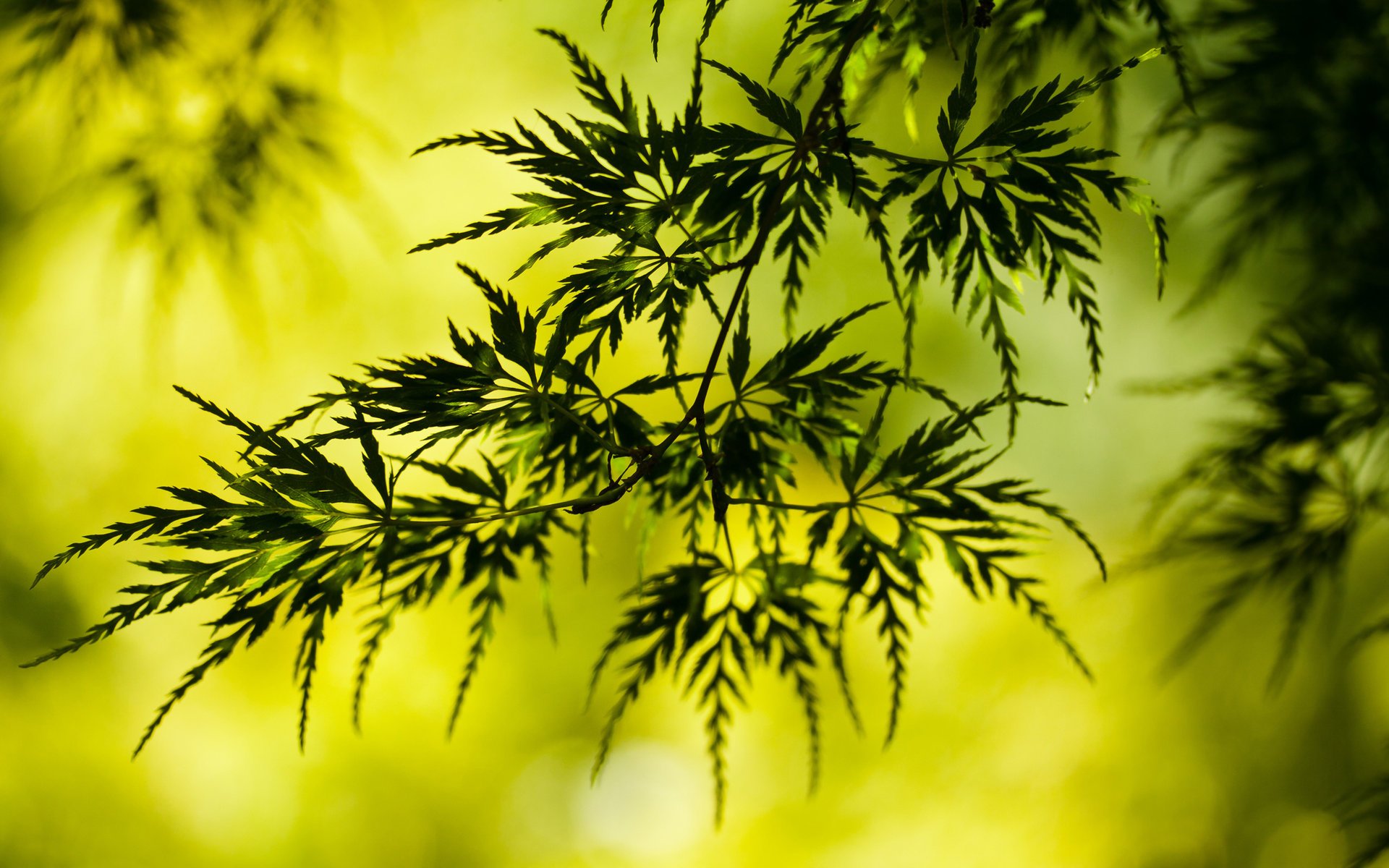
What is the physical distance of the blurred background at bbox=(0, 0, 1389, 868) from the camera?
114 centimetres

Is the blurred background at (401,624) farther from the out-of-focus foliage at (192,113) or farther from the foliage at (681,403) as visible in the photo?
the foliage at (681,403)

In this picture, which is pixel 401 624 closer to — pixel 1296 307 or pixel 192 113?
pixel 192 113

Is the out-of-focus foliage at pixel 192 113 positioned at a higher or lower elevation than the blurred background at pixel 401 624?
higher

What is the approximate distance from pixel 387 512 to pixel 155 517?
0.15m

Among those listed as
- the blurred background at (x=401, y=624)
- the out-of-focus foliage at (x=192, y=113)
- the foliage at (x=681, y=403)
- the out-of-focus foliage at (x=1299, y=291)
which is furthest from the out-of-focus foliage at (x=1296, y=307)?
the out-of-focus foliage at (x=192, y=113)

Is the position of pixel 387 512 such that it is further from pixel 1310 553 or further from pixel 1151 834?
pixel 1310 553

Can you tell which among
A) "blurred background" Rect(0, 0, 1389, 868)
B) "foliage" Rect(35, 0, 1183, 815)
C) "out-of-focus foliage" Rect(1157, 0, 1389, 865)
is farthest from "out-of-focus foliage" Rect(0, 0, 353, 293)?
"out-of-focus foliage" Rect(1157, 0, 1389, 865)

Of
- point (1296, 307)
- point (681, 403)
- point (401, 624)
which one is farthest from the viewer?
point (1296, 307)

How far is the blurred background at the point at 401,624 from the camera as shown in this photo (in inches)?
44.8

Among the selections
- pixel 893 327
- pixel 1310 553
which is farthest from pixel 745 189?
pixel 1310 553

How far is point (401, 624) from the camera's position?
3.77 ft

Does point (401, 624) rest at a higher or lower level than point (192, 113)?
lower

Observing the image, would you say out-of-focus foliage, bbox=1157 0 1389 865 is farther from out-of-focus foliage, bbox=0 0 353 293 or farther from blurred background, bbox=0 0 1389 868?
out-of-focus foliage, bbox=0 0 353 293

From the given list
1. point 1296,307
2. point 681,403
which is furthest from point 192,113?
point 1296,307
